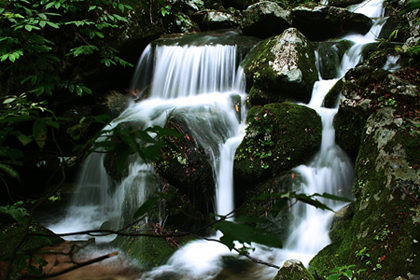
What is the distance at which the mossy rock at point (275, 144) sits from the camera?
521 cm

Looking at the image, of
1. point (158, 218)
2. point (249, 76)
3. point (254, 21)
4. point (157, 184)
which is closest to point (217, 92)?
point (249, 76)

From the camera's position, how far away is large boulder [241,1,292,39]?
352 inches

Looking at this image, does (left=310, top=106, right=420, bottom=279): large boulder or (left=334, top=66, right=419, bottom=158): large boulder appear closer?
(left=310, top=106, right=420, bottom=279): large boulder

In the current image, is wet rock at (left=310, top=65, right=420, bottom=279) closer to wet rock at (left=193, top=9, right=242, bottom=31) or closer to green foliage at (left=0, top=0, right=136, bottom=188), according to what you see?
green foliage at (left=0, top=0, right=136, bottom=188)

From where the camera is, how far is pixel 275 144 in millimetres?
5301

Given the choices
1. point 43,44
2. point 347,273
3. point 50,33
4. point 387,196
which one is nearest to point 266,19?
point 50,33

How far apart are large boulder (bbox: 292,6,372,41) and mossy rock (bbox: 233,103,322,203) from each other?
4993mm

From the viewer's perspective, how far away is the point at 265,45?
7645mm

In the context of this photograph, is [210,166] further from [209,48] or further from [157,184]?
[209,48]

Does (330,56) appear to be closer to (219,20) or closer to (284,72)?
(284,72)

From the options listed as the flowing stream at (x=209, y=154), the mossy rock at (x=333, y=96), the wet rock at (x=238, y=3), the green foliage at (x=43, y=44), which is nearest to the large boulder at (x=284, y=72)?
the flowing stream at (x=209, y=154)

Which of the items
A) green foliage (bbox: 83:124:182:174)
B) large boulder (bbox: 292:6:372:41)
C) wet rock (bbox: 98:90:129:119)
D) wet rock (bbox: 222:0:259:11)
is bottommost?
wet rock (bbox: 98:90:129:119)

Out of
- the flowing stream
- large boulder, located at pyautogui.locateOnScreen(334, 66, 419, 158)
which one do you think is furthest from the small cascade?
large boulder, located at pyautogui.locateOnScreen(334, 66, 419, 158)

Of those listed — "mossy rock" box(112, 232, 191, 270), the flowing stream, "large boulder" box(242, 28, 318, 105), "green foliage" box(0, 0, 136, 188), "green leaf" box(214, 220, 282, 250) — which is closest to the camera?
"green leaf" box(214, 220, 282, 250)
